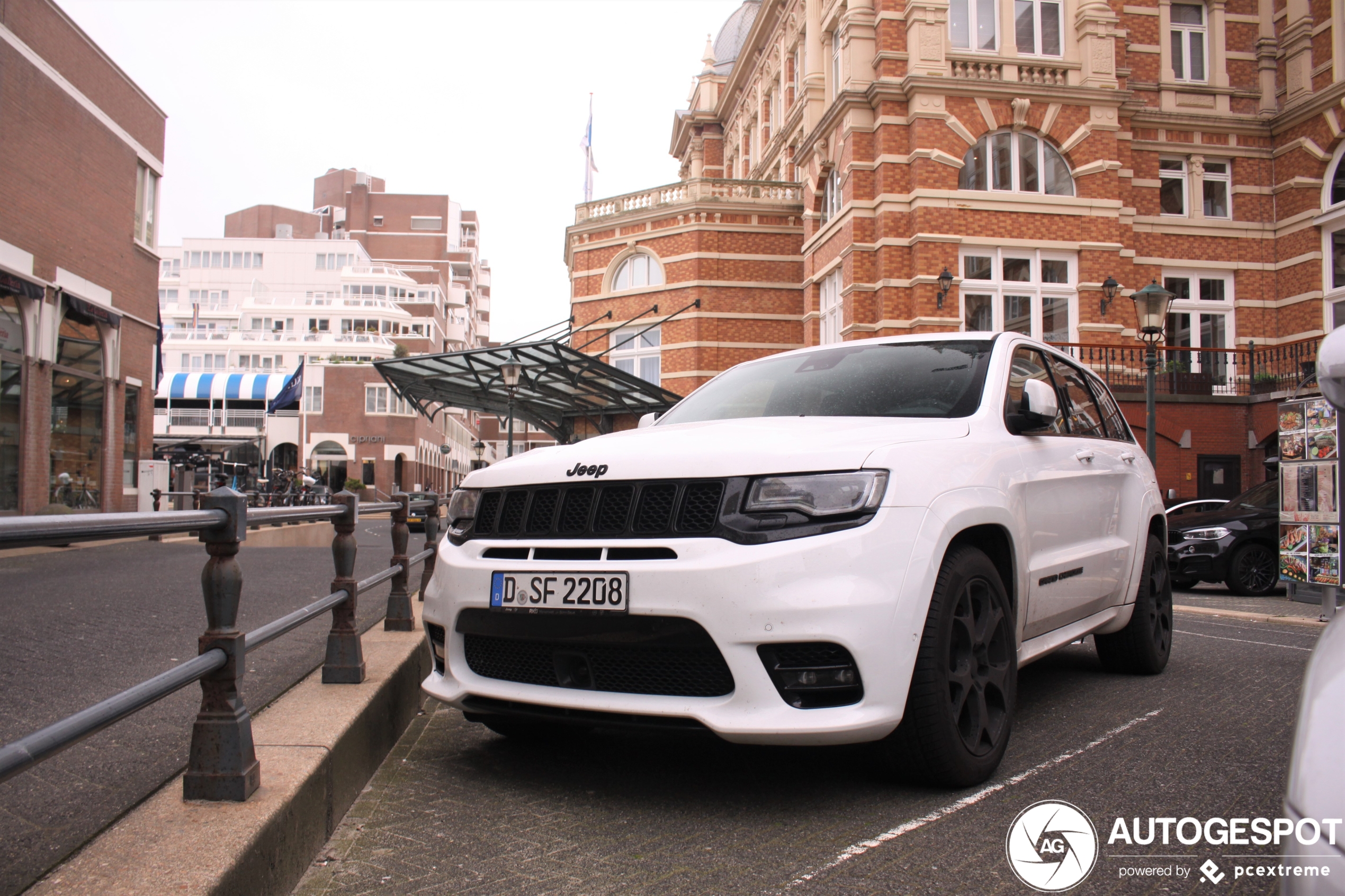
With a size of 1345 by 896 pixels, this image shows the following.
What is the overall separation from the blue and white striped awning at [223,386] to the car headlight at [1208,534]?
67574 millimetres

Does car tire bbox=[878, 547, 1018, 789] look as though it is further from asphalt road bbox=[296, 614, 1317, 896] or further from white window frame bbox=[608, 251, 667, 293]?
white window frame bbox=[608, 251, 667, 293]

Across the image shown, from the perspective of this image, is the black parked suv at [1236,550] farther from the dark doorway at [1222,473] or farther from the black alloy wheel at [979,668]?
the black alloy wheel at [979,668]

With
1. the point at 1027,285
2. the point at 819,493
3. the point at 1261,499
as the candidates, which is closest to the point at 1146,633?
the point at 819,493

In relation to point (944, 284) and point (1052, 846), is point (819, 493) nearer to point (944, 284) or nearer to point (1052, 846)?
point (1052, 846)

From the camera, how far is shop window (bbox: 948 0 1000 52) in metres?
22.4

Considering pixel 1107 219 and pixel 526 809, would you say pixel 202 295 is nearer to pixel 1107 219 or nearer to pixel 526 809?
pixel 1107 219

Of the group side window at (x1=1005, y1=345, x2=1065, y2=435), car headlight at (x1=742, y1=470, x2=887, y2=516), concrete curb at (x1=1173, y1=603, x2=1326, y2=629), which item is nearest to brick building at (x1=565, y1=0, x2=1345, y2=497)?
concrete curb at (x1=1173, y1=603, x2=1326, y2=629)

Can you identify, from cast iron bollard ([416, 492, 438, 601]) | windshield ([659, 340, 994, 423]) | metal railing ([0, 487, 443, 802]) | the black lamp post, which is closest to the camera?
metal railing ([0, 487, 443, 802])

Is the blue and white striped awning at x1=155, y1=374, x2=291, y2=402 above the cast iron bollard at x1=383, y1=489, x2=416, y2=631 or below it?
above

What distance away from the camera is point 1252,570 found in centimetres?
1256

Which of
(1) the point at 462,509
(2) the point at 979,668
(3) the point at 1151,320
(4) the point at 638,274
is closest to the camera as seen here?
(2) the point at 979,668

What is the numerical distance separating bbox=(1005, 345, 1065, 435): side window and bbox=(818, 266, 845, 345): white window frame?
1909 centimetres

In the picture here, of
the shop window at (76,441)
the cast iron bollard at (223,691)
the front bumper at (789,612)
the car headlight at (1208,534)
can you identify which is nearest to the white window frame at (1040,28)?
the car headlight at (1208,534)

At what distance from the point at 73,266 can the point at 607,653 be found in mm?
21503
